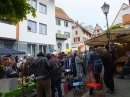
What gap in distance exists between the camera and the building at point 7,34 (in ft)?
53.2

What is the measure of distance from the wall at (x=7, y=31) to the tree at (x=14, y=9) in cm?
1295

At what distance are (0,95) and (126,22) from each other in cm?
3434

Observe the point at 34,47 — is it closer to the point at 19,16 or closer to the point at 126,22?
the point at 19,16

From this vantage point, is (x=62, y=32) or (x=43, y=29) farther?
(x=62, y=32)

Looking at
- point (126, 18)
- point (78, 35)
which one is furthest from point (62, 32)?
point (126, 18)

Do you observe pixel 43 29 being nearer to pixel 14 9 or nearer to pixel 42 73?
pixel 42 73

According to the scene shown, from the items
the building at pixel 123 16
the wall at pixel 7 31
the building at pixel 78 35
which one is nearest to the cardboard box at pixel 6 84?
the wall at pixel 7 31

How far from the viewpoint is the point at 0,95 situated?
5.09 metres

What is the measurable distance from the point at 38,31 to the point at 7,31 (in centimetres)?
535

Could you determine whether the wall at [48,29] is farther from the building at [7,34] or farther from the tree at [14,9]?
the tree at [14,9]

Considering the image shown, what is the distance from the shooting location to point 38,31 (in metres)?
21.3

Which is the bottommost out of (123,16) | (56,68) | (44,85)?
(44,85)

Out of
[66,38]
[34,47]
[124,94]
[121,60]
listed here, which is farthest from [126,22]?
[124,94]

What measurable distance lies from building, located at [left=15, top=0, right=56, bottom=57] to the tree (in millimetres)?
14700
